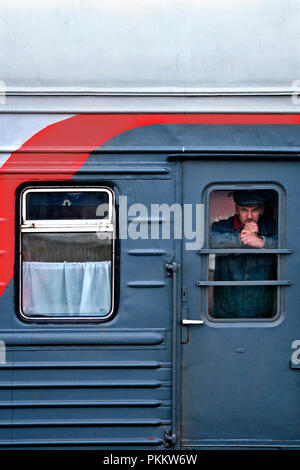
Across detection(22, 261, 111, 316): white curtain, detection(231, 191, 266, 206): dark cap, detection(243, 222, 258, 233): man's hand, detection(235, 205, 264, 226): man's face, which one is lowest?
detection(22, 261, 111, 316): white curtain

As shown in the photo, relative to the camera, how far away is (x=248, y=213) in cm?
312

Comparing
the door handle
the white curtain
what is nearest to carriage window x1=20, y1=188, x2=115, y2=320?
the white curtain

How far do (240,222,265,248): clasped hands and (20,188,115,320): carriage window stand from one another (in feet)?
2.94

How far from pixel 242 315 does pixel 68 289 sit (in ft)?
3.92

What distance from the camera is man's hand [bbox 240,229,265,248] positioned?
3086 mm

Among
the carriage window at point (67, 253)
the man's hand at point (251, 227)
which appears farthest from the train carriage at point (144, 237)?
the man's hand at point (251, 227)

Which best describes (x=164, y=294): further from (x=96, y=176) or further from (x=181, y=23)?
(x=181, y=23)

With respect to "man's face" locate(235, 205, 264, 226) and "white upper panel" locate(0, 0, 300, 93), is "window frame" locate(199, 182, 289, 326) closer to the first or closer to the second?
"man's face" locate(235, 205, 264, 226)

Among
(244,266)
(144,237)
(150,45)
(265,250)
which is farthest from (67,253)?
(150,45)

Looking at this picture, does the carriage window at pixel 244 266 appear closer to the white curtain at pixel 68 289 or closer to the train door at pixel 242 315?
the train door at pixel 242 315

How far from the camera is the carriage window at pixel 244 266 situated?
3.08m

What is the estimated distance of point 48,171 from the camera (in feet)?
9.86

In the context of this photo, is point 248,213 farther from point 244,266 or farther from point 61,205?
point 61,205
